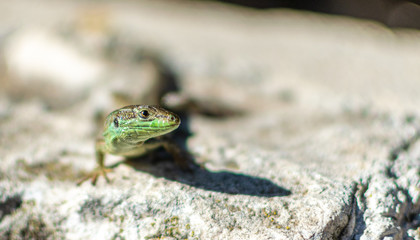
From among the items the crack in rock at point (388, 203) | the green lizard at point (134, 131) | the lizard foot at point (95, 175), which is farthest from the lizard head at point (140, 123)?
the crack in rock at point (388, 203)

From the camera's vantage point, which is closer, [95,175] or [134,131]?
[134,131]

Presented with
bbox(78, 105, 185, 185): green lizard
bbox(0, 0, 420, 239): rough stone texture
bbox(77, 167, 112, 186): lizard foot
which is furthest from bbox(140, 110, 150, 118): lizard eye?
bbox(77, 167, 112, 186): lizard foot

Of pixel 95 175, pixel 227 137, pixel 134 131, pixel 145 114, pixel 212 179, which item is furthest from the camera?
pixel 227 137

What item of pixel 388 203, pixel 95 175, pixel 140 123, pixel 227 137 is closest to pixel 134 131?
pixel 140 123

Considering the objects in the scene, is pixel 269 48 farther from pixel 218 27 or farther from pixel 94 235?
pixel 94 235

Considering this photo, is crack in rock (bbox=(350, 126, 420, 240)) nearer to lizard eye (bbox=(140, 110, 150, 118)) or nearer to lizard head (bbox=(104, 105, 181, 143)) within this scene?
lizard head (bbox=(104, 105, 181, 143))

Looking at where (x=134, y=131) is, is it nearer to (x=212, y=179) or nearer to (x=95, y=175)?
(x=95, y=175)
